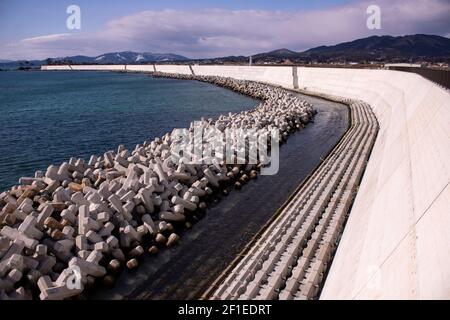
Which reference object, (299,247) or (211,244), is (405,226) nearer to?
(299,247)

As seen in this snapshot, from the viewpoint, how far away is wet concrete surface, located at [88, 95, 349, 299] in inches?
339

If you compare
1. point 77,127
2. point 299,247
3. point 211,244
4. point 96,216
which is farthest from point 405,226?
point 77,127

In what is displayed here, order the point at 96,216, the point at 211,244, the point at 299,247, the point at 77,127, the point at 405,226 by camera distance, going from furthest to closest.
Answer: the point at 77,127 → the point at 211,244 → the point at 96,216 → the point at 299,247 → the point at 405,226

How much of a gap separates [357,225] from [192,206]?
226 inches

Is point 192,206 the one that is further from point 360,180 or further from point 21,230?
point 360,180

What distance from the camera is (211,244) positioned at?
10.6m

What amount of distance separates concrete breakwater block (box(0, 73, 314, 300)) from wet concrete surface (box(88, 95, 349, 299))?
384mm

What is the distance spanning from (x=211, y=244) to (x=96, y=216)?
12.1ft

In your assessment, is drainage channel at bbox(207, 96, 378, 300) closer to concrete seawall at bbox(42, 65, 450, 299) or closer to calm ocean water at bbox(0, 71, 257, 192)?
concrete seawall at bbox(42, 65, 450, 299)

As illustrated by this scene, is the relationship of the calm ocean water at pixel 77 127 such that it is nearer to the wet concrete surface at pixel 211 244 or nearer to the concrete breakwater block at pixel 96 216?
the concrete breakwater block at pixel 96 216

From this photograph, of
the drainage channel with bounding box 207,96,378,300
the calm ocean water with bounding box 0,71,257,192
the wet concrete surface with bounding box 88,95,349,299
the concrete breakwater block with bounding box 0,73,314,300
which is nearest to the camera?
the drainage channel with bounding box 207,96,378,300

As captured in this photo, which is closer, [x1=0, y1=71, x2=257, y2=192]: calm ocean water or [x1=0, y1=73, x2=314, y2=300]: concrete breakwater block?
[x1=0, y1=73, x2=314, y2=300]: concrete breakwater block

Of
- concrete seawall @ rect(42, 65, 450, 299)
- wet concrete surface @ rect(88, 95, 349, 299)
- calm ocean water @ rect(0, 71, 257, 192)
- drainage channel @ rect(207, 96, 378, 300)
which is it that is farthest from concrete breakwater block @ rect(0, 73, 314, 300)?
calm ocean water @ rect(0, 71, 257, 192)
